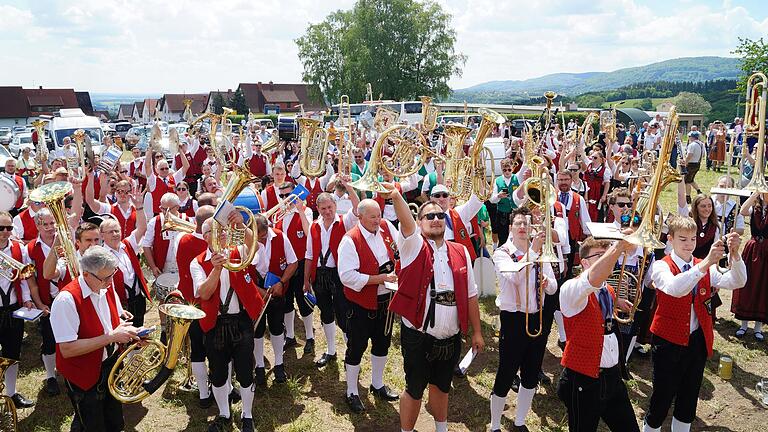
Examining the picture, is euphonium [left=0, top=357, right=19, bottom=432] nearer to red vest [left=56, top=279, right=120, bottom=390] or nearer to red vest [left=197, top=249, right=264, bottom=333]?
red vest [left=56, top=279, right=120, bottom=390]

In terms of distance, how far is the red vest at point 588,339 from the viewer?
420 centimetres

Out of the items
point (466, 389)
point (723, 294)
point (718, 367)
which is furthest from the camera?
point (723, 294)

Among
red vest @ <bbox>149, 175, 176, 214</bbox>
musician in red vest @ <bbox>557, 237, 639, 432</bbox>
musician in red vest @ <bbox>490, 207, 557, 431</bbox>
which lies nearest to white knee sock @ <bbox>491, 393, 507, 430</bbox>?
musician in red vest @ <bbox>490, 207, 557, 431</bbox>

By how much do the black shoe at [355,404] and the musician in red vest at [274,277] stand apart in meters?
1.00

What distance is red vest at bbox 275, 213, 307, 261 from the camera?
23.4 feet

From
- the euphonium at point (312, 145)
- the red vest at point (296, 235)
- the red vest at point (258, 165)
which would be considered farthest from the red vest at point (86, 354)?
the red vest at point (258, 165)

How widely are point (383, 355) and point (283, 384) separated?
1357 millimetres

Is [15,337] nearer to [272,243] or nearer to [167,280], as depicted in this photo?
[167,280]

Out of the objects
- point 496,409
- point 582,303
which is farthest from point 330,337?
point 582,303

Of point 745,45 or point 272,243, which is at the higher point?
point 745,45

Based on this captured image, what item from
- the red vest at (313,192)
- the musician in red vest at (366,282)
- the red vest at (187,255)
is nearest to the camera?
the red vest at (187,255)

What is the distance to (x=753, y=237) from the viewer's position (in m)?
7.72

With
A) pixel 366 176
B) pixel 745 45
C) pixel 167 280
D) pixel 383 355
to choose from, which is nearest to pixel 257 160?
pixel 167 280

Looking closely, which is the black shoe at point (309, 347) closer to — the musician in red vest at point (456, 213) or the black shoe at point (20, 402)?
the musician in red vest at point (456, 213)
